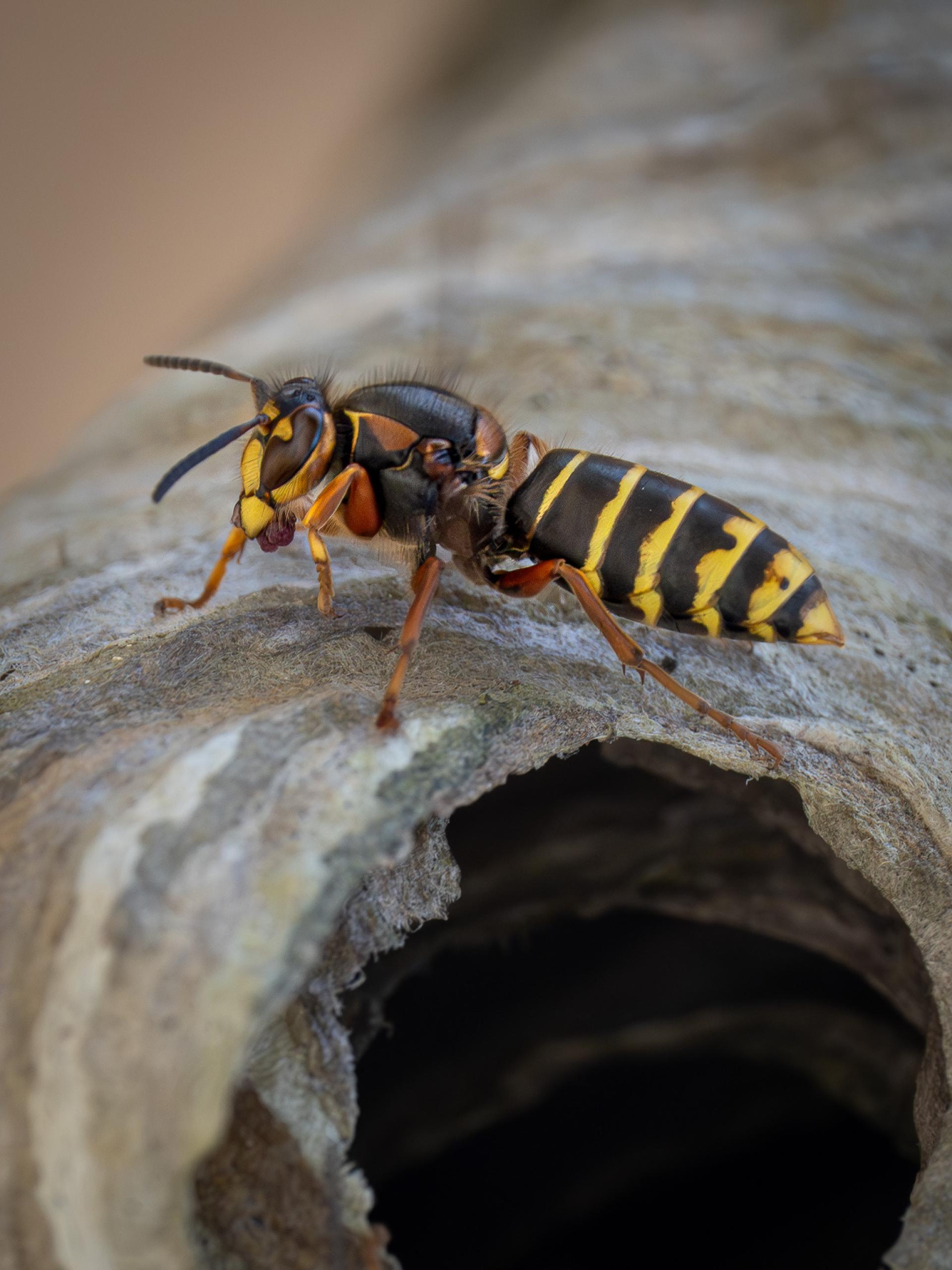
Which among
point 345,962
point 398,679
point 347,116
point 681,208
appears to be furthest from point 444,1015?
point 347,116

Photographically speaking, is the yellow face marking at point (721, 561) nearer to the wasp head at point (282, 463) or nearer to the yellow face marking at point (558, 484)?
the yellow face marking at point (558, 484)

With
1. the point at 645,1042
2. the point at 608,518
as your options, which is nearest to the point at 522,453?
the point at 608,518

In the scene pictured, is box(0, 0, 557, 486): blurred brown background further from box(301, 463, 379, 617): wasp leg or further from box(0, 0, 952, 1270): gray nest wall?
box(301, 463, 379, 617): wasp leg

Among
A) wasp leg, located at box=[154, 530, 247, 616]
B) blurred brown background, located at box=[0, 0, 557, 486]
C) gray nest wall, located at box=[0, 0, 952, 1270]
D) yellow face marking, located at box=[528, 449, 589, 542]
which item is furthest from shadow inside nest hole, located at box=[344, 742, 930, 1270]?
blurred brown background, located at box=[0, 0, 557, 486]

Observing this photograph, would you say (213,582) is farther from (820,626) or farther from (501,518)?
(820,626)

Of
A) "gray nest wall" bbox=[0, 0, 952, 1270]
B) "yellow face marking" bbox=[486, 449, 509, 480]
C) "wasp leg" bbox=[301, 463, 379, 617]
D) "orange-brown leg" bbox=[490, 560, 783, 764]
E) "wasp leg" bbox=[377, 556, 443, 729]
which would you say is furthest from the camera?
"yellow face marking" bbox=[486, 449, 509, 480]
